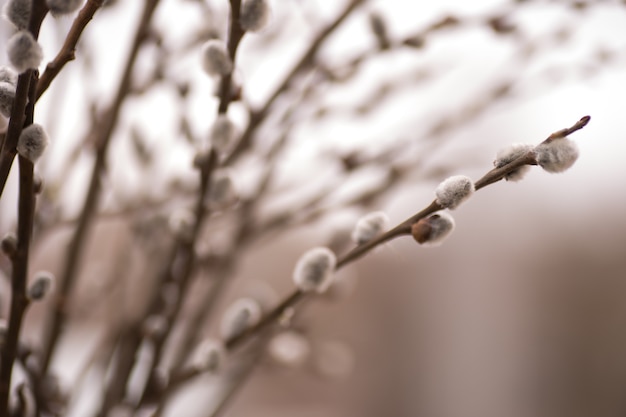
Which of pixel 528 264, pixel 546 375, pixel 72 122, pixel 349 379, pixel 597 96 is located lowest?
pixel 349 379

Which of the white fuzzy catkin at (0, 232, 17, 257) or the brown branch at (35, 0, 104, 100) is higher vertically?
the brown branch at (35, 0, 104, 100)

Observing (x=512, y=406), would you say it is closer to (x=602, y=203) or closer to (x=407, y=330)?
(x=407, y=330)

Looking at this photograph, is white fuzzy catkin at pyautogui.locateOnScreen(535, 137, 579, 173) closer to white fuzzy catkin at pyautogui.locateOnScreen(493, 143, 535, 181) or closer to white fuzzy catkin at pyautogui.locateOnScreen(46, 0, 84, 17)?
white fuzzy catkin at pyautogui.locateOnScreen(493, 143, 535, 181)

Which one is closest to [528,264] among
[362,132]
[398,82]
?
[362,132]

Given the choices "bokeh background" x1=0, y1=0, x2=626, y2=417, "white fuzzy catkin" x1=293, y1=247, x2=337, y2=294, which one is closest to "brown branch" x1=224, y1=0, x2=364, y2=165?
"bokeh background" x1=0, y1=0, x2=626, y2=417

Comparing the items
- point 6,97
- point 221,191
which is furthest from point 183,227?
point 6,97

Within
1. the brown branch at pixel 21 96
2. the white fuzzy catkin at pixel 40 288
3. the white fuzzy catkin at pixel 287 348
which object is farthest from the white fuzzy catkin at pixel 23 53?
the white fuzzy catkin at pixel 287 348
